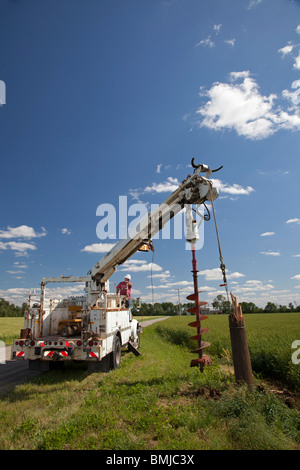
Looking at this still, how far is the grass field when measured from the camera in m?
3.94

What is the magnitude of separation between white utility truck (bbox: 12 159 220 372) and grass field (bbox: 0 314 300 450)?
2.69 feet

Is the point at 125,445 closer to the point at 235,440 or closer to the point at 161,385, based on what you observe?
the point at 235,440

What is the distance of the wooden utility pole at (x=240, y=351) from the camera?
6188 millimetres

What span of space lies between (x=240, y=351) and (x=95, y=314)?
4163mm

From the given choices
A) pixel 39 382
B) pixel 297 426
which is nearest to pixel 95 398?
pixel 39 382

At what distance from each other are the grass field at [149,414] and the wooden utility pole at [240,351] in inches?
12.1

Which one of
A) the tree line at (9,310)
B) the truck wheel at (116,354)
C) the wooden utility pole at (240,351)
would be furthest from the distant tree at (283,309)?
the wooden utility pole at (240,351)

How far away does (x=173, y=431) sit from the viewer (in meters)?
4.24

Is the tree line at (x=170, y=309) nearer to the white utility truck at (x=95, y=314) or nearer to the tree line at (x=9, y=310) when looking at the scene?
the tree line at (x=9, y=310)

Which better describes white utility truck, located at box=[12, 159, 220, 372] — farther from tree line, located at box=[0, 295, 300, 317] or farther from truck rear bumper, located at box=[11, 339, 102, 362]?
tree line, located at box=[0, 295, 300, 317]

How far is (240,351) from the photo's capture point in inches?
248

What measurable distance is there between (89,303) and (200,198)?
198 inches

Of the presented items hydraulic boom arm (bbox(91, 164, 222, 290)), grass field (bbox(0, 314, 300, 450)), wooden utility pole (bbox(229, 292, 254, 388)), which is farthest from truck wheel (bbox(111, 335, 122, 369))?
wooden utility pole (bbox(229, 292, 254, 388))

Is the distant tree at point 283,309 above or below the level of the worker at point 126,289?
below
